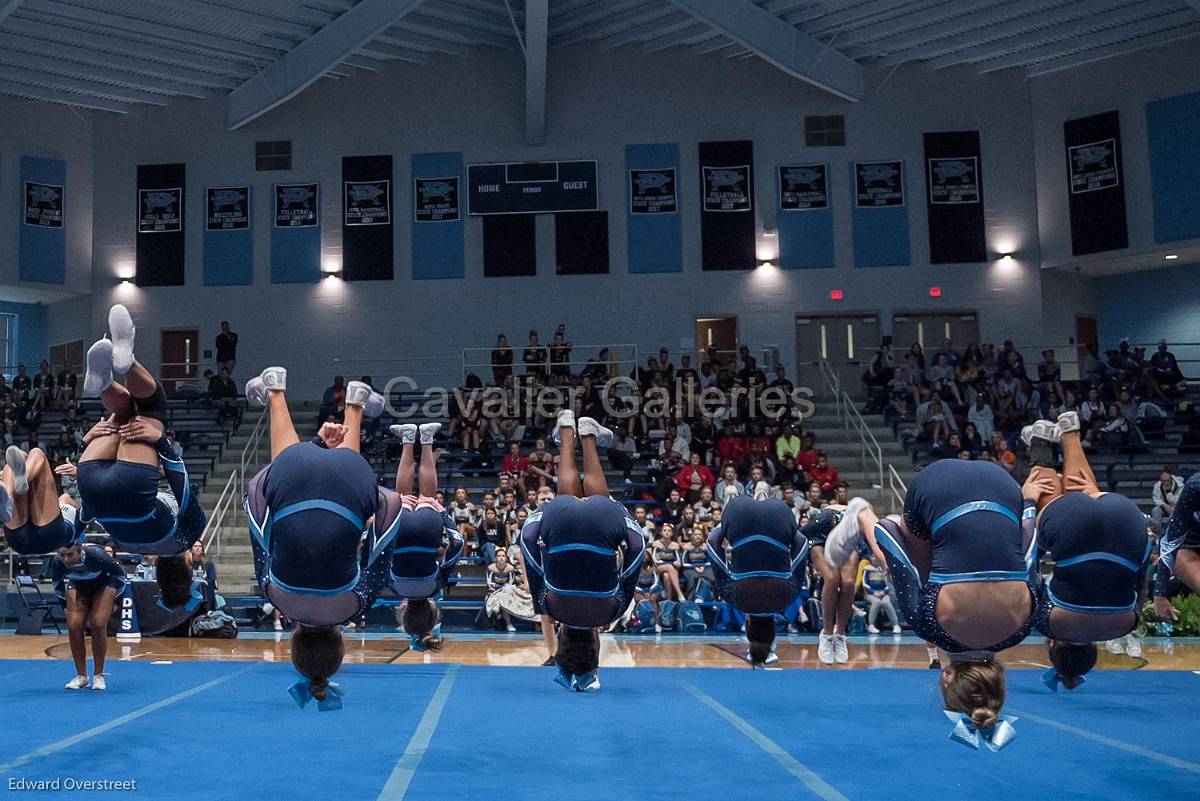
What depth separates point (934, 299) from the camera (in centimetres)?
2512

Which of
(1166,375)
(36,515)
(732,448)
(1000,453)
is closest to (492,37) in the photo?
(732,448)

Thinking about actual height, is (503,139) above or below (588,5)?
below

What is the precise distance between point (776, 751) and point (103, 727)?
4.85 m

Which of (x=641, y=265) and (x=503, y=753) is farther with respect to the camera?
(x=641, y=265)

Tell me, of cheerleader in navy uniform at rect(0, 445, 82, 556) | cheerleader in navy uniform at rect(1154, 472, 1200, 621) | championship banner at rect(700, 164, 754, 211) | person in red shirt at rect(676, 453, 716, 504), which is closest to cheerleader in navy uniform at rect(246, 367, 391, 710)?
cheerleader in navy uniform at rect(0, 445, 82, 556)

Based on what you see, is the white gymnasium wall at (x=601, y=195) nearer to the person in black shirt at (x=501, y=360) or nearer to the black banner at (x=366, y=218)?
the black banner at (x=366, y=218)

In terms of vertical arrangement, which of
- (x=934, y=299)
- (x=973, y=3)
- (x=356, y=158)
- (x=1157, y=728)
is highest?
(x=973, y=3)

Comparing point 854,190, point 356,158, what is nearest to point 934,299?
point 854,190

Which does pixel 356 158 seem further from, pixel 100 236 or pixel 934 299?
pixel 934 299

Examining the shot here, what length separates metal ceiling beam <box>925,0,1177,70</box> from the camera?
2197cm

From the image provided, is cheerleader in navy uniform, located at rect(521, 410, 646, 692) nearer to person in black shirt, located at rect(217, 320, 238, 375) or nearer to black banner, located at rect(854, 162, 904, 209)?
person in black shirt, located at rect(217, 320, 238, 375)

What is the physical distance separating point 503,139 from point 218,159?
677 cm

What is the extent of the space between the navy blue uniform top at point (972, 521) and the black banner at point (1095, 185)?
69.3 feet

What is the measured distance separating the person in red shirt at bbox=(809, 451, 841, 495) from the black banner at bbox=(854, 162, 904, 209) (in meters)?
8.16
